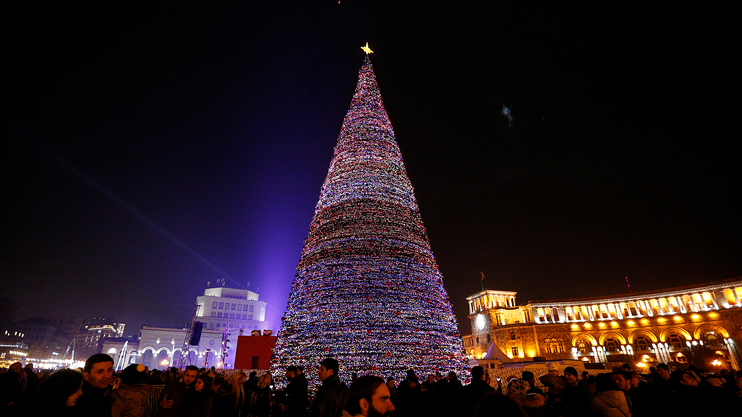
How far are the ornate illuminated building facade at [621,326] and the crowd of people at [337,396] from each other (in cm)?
3640

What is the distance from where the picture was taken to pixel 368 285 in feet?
35.8

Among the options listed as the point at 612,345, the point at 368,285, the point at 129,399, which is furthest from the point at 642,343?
the point at 129,399

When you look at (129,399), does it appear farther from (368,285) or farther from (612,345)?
(612,345)

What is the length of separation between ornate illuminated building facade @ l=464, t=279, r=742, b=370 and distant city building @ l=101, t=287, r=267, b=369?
46.2 m

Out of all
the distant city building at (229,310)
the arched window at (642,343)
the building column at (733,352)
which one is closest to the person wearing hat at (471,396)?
the building column at (733,352)

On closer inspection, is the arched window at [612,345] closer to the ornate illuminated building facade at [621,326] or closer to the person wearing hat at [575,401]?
the ornate illuminated building facade at [621,326]

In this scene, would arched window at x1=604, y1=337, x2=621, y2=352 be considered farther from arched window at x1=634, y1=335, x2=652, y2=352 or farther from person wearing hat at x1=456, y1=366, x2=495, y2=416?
person wearing hat at x1=456, y1=366, x2=495, y2=416

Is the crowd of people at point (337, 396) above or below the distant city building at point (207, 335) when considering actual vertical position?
below

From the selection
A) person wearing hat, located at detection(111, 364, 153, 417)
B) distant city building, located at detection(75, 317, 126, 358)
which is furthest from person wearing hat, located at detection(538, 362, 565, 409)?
distant city building, located at detection(75, 317, 126, 358)

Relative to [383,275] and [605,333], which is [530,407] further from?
[605,333]

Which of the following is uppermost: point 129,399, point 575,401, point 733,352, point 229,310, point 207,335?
point 229,310

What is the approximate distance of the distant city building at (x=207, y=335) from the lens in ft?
217

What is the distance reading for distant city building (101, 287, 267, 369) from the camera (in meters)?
66.2

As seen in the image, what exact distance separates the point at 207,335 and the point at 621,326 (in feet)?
248
